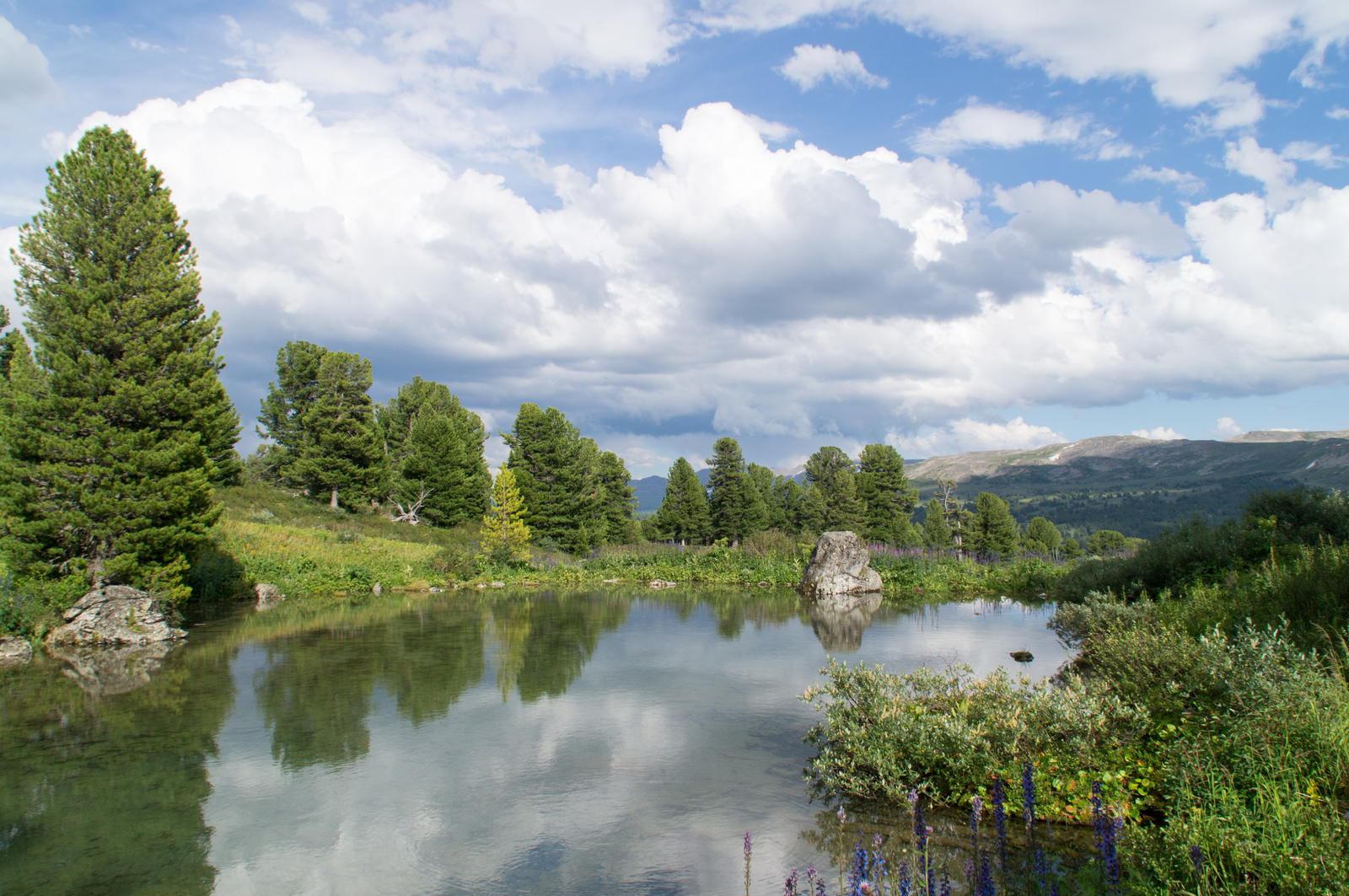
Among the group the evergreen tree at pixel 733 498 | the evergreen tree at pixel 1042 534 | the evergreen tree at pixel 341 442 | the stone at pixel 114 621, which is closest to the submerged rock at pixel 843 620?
the stone at pixel 114 621

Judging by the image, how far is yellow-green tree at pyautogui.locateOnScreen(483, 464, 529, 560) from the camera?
95.8 ft

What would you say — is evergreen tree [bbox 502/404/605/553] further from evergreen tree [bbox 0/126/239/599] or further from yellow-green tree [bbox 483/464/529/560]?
evergreen tree [bbox 0/126/239/599]

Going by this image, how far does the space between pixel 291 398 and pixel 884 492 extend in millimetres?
43342

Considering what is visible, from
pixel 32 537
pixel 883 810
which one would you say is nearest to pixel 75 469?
pixel 32 537

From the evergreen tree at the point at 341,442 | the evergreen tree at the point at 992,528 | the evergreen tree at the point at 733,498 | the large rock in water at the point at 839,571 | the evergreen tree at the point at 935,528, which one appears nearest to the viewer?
the large rock in water at the point at 839,571

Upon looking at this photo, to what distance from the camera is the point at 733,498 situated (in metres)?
49.9

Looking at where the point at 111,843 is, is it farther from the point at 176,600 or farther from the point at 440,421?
the point at 440,421

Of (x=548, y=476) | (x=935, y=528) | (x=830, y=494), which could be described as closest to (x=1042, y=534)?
(x=935, y=528)

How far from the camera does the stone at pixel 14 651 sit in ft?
36.5

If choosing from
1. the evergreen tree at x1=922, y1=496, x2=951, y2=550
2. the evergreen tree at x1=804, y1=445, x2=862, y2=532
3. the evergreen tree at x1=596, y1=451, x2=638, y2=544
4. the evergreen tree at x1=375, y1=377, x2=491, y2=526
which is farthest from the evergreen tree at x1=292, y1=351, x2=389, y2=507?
the evergreen tree at x1=922, y1=496, x2=951, y2=550

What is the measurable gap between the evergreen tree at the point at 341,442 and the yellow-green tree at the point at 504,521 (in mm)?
13205

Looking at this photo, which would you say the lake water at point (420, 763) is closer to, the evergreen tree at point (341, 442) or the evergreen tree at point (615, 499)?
the evergreen tree at point (341, 442)

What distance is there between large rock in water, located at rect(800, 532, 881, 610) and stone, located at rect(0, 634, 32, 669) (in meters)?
17.5

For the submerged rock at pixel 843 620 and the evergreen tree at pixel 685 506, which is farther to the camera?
the evergreen tree at pixel 685 506
